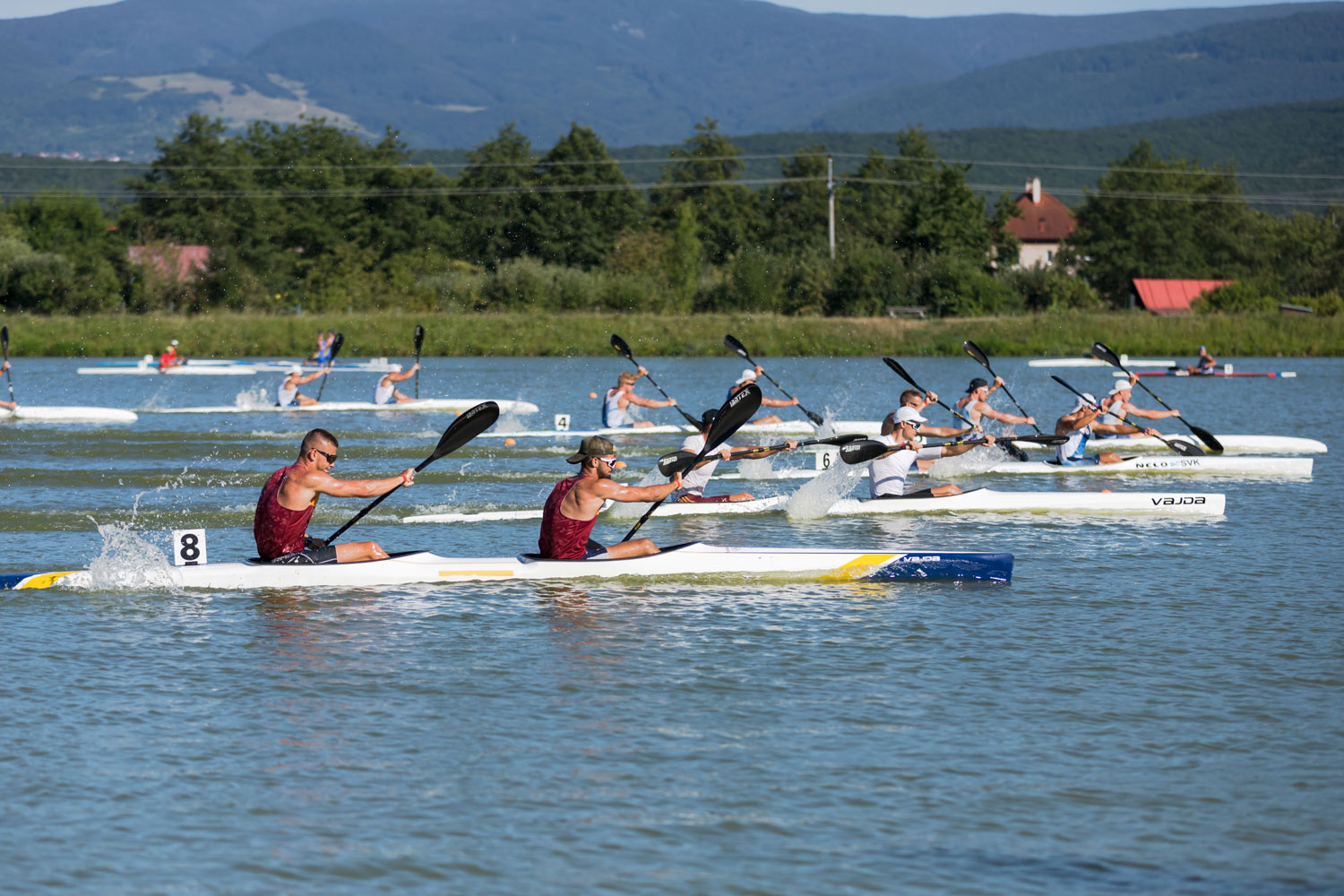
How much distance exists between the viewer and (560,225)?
275 feet

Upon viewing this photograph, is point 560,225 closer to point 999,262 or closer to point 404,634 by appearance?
point 999,262

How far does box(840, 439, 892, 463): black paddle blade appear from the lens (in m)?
15.2

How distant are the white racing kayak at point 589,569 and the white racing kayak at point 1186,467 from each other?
8124mm

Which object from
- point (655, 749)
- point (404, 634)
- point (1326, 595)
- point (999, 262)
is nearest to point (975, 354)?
point (1326, 595)

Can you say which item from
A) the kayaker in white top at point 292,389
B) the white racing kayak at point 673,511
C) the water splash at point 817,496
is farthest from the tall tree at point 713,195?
the water splash at point 817,496

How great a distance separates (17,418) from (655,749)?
25101 mm

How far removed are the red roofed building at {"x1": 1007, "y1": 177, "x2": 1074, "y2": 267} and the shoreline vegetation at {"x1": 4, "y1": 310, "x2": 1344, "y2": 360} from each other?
62.1 m

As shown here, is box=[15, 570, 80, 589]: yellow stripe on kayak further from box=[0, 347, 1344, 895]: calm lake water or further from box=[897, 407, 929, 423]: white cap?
box=[897, 407, 929, 423]: white cap

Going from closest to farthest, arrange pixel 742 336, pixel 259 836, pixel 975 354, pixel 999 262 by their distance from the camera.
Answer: pixel 259 836, pixel 975 354, pixel 742 336, pixel 999 262

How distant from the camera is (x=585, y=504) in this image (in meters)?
12.1

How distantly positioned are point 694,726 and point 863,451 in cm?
709

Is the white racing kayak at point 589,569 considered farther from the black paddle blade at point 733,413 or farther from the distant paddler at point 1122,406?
the distant paddler at point 1122,406

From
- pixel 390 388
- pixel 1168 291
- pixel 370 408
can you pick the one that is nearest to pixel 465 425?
pixel 390 388

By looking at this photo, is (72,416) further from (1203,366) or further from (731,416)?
(1203,366)
